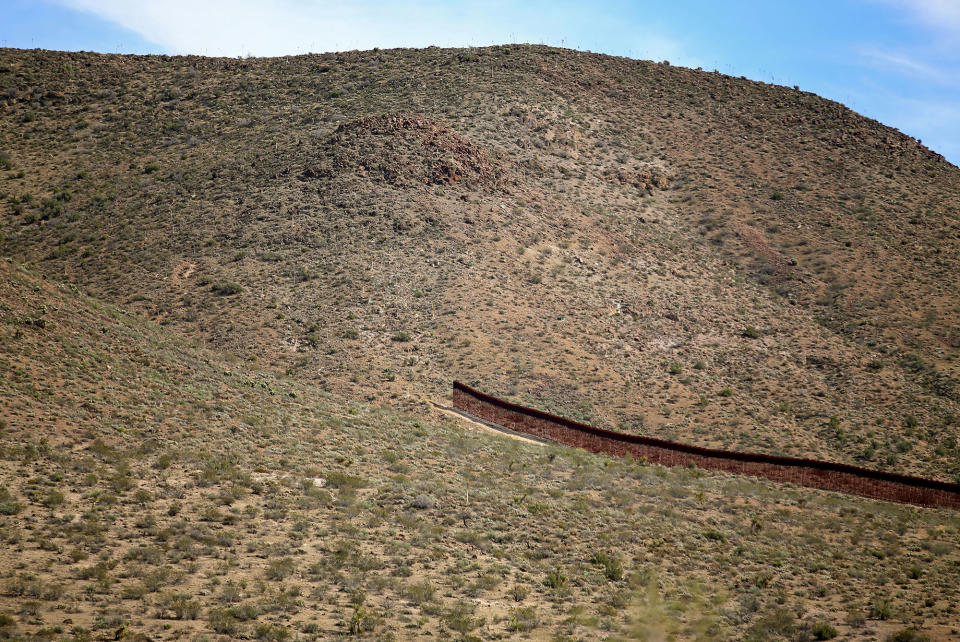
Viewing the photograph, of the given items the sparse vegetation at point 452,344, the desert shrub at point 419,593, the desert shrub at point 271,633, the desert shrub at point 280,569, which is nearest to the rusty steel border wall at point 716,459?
the sparse vegetation at point 452,344

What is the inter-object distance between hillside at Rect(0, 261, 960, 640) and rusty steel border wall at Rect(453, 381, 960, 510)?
941mm

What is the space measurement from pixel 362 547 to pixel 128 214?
1639 inches

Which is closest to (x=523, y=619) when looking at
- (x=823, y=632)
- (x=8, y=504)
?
(x=823, y=632)

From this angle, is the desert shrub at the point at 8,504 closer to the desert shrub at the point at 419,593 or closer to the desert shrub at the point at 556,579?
the desert shrub at the point at 419,593

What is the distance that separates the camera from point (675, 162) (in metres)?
68.1

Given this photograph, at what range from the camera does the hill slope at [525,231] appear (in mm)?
40219

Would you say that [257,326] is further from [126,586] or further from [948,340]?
[948,340]

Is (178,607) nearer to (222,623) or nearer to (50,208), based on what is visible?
(222,623)

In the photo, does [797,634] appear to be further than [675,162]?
No

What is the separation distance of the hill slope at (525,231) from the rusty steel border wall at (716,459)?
3.21 m

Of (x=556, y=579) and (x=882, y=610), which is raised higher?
(x=882, y=610)

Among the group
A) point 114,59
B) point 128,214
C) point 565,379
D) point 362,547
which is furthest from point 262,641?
point 114,59

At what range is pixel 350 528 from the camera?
20.8m

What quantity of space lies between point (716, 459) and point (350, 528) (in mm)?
15403
